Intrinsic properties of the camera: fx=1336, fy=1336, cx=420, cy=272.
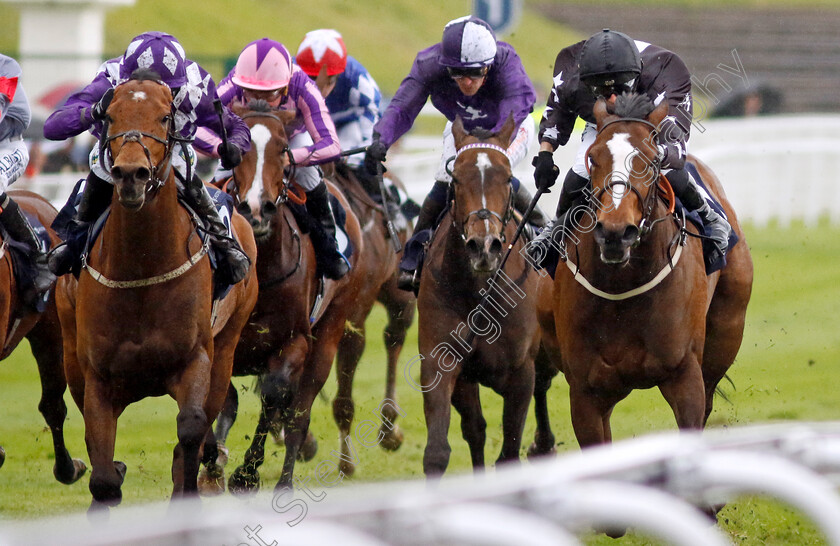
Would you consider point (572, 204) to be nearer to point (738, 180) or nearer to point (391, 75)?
point (738, 180)

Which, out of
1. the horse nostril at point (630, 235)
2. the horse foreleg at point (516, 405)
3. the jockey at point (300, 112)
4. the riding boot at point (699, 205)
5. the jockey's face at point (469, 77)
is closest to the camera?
the horse nostril at point (630, 235)

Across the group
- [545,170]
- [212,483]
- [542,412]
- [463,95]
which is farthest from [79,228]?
[542,412]

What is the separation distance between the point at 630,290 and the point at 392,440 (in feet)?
9.66

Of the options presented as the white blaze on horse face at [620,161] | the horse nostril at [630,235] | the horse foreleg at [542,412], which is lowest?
the horse foreleg at [542,412]

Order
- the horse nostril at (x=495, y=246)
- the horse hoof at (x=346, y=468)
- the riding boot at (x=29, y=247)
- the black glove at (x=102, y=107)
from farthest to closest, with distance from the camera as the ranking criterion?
the horse hoof at (x=346, y=468)
the riding boot at (x=29, y=247)
the horse nostril at (x=495, y=246)
the black glove at (x=102, y=107)

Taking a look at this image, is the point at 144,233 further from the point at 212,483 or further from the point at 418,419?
the point at 418,419

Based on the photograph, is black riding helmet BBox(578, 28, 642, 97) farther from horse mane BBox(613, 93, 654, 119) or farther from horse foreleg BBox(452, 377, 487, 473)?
horse foreleg BBox(452, 377, 487, 473)

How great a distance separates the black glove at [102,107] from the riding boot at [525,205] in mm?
2039

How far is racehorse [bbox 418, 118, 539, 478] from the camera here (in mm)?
5863

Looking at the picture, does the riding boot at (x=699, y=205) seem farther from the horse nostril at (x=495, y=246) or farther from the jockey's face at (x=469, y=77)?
the jockey's face at (x=469, y=77)

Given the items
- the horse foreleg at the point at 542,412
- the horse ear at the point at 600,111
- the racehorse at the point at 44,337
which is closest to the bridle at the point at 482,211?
the horse ear at the point at 600,111

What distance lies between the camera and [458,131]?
618 cm

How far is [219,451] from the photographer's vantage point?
6.89 metres

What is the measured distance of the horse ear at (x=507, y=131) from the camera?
6.13 metres
